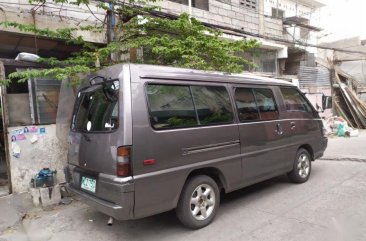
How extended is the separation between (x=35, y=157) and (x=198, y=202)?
3.19 meters

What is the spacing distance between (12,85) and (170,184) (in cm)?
419

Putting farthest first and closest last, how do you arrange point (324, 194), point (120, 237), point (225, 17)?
point (225, 17), point (324, 194), point (120, 237)

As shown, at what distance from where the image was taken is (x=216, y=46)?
555 centimetres

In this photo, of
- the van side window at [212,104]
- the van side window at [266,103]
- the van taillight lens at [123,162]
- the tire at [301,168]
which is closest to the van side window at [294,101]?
the van side window at [266,103]

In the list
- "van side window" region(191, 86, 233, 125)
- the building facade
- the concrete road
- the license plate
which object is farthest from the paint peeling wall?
"van side window" region(191, 86, 233, 125)

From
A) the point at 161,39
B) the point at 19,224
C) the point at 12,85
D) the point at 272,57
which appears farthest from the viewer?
the point at 272,57

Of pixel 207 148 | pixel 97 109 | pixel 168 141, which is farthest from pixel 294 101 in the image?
pixel 97 109

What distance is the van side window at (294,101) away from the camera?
17.7ft

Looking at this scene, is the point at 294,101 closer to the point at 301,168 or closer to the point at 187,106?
the point at 301,168

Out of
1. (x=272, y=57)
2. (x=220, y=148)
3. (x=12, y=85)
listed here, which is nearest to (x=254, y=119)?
(x=220, y=148)

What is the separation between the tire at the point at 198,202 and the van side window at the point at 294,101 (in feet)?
7.46

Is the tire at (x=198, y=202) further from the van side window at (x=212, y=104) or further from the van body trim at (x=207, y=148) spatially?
the van side window at (x=212, y=104)

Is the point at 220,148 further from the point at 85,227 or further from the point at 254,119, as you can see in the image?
the point at 85,227

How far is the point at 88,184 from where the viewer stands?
3.63 m
